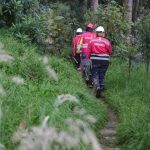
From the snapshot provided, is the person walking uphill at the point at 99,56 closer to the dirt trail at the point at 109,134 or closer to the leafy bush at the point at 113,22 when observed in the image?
the dirt trail at the point at 109,134

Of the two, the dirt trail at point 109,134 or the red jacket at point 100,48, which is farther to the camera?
the red jacket at point 100,48

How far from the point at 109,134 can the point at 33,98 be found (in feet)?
7.28

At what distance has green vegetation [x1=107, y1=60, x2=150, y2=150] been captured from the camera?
24.9 feet

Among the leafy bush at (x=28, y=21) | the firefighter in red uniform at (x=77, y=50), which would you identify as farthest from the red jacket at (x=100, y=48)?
the firefighter in red uniform at (x=77, y=50)

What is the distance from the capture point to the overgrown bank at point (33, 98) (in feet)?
17.5

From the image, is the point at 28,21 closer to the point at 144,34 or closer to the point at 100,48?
the point at 100,48

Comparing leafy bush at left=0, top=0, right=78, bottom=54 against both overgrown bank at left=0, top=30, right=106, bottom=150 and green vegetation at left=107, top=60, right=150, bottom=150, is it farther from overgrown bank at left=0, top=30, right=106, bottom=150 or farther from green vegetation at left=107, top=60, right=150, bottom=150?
green vegetation at left=107, top=60, right=150, bottom=150

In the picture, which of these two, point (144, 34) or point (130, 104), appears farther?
point (144, 34)

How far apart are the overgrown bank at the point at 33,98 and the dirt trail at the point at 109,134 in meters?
0.17

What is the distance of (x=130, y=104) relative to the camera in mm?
10836

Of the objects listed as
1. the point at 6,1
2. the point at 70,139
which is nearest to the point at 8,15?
the point at 6,1

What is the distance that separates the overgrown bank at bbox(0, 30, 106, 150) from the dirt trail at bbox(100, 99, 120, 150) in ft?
0.56

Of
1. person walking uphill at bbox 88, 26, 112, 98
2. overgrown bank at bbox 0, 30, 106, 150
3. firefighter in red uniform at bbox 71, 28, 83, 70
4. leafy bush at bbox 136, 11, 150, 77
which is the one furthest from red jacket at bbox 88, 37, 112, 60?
firefighter in red uniform at bbox 71, 28, 83, 70

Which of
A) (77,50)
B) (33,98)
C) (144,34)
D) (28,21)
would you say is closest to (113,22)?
(77,50)
